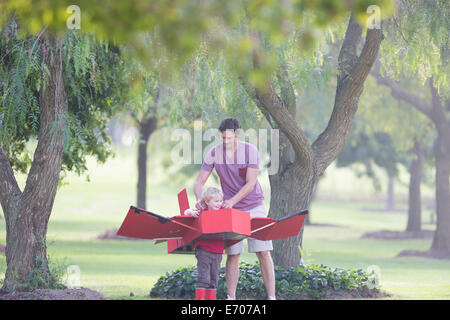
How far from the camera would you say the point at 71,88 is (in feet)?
29.6

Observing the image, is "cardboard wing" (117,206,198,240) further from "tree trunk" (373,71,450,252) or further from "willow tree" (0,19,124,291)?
"tree trunk" (373,71,450,252)

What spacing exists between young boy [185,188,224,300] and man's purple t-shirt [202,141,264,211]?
1.82 ft

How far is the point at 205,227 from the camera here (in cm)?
666

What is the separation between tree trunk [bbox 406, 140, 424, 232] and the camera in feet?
74.7

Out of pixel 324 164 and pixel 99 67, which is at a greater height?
pixel 99 67

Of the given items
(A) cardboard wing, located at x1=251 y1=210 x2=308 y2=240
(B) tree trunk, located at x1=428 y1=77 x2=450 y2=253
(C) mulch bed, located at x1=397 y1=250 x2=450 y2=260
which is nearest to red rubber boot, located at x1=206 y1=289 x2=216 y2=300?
(A) cardboard wing, located at x1=251 y1=210 x2=308 y2=240

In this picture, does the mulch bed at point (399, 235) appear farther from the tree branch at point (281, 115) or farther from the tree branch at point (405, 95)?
the tree branch at point (281, 115)

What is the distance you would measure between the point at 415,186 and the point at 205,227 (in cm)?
1802

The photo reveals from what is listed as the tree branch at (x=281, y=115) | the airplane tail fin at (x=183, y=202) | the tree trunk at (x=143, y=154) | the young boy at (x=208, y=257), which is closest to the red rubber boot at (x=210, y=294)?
the young boy at (x=208, y=257)

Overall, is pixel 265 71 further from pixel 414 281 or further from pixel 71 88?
pixel 414 281
